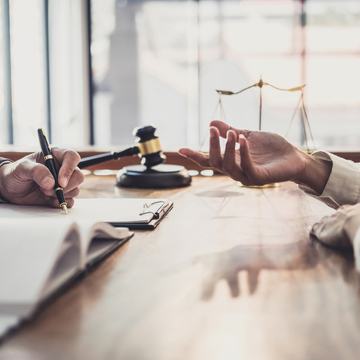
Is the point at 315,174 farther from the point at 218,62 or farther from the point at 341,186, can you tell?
the point at 218,62

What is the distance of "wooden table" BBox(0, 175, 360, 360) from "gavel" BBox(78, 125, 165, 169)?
68 centimetres

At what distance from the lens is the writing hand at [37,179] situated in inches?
32.6

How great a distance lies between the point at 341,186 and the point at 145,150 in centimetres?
68

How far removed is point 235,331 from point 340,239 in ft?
0.98

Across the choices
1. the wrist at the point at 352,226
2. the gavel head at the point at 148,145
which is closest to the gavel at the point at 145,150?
the gavel head at the point at 148,145

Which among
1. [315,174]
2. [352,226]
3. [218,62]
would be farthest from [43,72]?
[352,226]

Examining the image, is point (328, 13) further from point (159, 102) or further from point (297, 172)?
point (297, 172)

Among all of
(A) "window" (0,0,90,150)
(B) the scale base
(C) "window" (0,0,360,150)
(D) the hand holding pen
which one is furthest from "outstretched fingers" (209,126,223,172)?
(C) "window" (0,0,360,150)

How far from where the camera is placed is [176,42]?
5.43 metres

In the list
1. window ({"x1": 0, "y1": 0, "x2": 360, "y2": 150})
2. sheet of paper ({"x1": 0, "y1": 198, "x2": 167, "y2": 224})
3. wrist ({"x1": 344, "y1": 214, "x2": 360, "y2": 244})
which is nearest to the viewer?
wrist ({"x1": 344, "y1": 214, "x2": 360, "y2": 244})

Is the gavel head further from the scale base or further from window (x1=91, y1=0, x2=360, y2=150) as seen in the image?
window (x1=91, y1=0, x2=360, y2=150)

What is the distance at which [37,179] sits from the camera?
2.69ft

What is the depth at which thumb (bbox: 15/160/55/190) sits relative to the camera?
81 cm

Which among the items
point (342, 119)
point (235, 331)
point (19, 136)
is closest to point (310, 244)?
point (235, 331)
